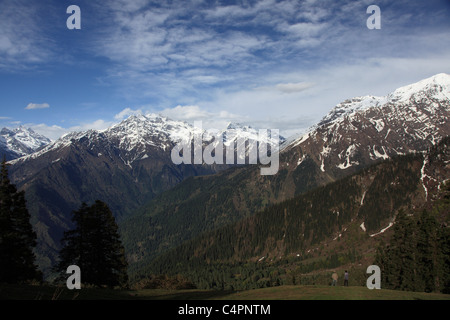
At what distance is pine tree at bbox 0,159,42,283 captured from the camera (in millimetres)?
44875

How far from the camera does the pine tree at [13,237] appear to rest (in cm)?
4488

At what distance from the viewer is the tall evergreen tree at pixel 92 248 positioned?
49562 mm

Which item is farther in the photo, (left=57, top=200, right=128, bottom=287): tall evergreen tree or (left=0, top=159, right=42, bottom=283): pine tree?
(left=57, top=200, right=128, bottom=287): tall evergreen tree

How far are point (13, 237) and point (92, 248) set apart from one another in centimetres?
1066

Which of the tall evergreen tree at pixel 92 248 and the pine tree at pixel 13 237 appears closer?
the pine tree at pixel 13 237

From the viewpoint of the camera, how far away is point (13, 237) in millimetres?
45906

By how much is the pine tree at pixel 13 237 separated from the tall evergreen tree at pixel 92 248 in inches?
182

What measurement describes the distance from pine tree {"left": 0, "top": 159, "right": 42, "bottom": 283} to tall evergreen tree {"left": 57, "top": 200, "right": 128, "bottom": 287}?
462 cm

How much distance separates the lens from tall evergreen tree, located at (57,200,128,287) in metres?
49.6

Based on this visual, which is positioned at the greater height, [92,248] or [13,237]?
[13,237]
